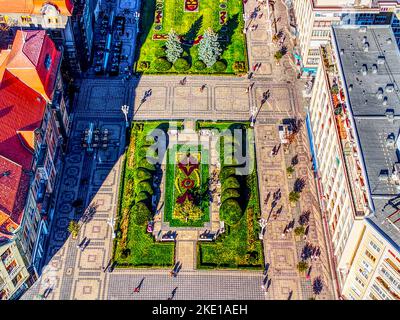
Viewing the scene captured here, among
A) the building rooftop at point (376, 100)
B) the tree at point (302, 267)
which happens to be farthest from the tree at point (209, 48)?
the tree at point (302, 267)

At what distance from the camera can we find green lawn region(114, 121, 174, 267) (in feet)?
329

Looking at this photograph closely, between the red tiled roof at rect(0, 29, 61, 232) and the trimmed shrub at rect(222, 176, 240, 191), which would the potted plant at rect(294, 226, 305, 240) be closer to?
the trimmed shrub at rect(222, 176, 240, 191)

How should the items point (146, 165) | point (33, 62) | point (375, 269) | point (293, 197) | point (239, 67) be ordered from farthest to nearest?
1. point (239, 67)
2. point (146, 165)
3. point (293, 197)
4. point (33, 62)
5. point (375, 269)

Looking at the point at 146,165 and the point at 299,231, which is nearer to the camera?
the point at 299,231

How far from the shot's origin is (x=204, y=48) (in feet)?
439

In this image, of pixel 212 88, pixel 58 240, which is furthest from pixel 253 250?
pixel 212 88

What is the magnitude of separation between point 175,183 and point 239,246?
21.0m

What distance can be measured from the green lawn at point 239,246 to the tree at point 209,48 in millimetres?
44552

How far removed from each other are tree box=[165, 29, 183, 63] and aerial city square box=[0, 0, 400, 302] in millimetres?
438

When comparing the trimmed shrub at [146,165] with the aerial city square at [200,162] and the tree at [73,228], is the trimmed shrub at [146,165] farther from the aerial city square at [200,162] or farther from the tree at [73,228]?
the tree at [73,228]

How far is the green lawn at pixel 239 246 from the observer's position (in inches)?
3927

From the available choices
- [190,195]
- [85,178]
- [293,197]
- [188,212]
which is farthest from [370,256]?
[85,178]

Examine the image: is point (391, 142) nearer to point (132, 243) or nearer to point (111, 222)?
point (132, 243)

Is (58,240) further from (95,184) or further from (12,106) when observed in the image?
(12,106)
